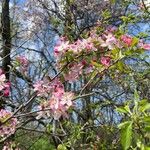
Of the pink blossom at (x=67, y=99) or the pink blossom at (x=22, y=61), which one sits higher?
the pink blossom at (x=22, y=61)

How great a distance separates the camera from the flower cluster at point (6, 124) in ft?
12.2

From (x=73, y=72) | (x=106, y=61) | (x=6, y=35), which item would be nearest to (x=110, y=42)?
(x=106, y=61)

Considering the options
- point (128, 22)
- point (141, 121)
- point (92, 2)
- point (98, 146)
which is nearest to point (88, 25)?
point (92, 2)

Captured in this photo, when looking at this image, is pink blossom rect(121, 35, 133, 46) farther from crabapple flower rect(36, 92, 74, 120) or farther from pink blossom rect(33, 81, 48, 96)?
pink blossom rect(33, 81, 48, 96)

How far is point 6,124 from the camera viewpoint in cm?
381

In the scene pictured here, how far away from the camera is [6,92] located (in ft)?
13.0

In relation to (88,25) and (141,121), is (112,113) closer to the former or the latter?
(88,25)

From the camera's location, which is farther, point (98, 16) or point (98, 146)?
point (98, 16)

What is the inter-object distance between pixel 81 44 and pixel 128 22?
316cm

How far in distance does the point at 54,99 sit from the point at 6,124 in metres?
0.72

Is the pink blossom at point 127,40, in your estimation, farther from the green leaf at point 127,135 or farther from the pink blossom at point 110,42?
the green leaf at point 127,135

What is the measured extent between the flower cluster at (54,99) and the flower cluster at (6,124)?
465 mm

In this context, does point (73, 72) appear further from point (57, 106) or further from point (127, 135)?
point (127, 135)

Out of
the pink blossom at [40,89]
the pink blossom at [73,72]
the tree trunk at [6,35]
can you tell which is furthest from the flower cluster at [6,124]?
the tree trunk at [6,35]
